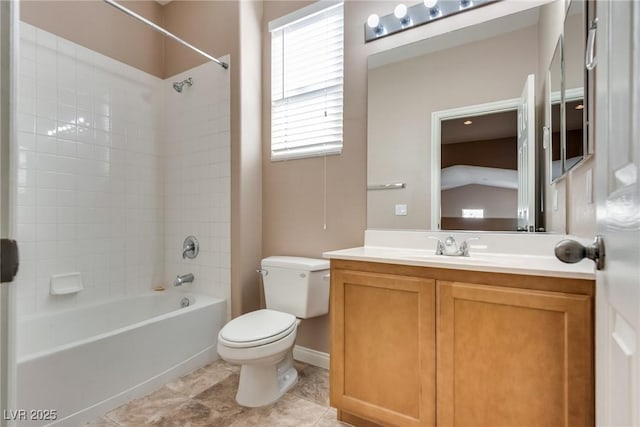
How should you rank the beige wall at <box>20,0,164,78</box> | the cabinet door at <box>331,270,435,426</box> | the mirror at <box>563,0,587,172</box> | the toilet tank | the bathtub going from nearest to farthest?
the mirror at <box>563,0,587,172</box> < the cabinet door at <box>331,270,435,426</box> < the bathtub < the toilet tank < the beige wall at <box>20,0,164,78</box>

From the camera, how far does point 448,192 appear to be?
175 centimetres

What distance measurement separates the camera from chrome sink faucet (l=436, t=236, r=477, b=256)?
5.14 ft

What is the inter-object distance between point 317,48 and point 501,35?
1176mm

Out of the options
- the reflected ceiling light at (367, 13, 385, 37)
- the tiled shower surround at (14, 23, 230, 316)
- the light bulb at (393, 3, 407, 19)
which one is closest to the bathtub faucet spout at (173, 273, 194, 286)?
the tiled shower surround at (14, 23, 230, 316)

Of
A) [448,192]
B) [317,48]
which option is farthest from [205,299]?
[317,48]

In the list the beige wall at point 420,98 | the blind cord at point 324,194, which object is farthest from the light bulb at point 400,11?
the blind cord at point 324,194

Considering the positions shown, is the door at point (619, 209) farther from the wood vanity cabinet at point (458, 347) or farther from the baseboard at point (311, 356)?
the baseboard at point (311, 356)

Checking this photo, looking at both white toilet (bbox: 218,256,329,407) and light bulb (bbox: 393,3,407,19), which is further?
light bulb (bbox: 393,3,407,19)

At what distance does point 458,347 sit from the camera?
122cm

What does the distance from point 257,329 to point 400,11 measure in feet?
6.63

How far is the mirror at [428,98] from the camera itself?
1593 mm

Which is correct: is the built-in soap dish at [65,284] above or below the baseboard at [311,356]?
above

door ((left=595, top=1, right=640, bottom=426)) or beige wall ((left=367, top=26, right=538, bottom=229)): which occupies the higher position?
beige wall ((left=367, top=26, right=538, bottom=229))

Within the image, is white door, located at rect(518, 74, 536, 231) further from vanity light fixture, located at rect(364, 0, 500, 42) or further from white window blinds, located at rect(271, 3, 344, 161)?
white window blinds, located at rect(271, 3, 344, 161)
